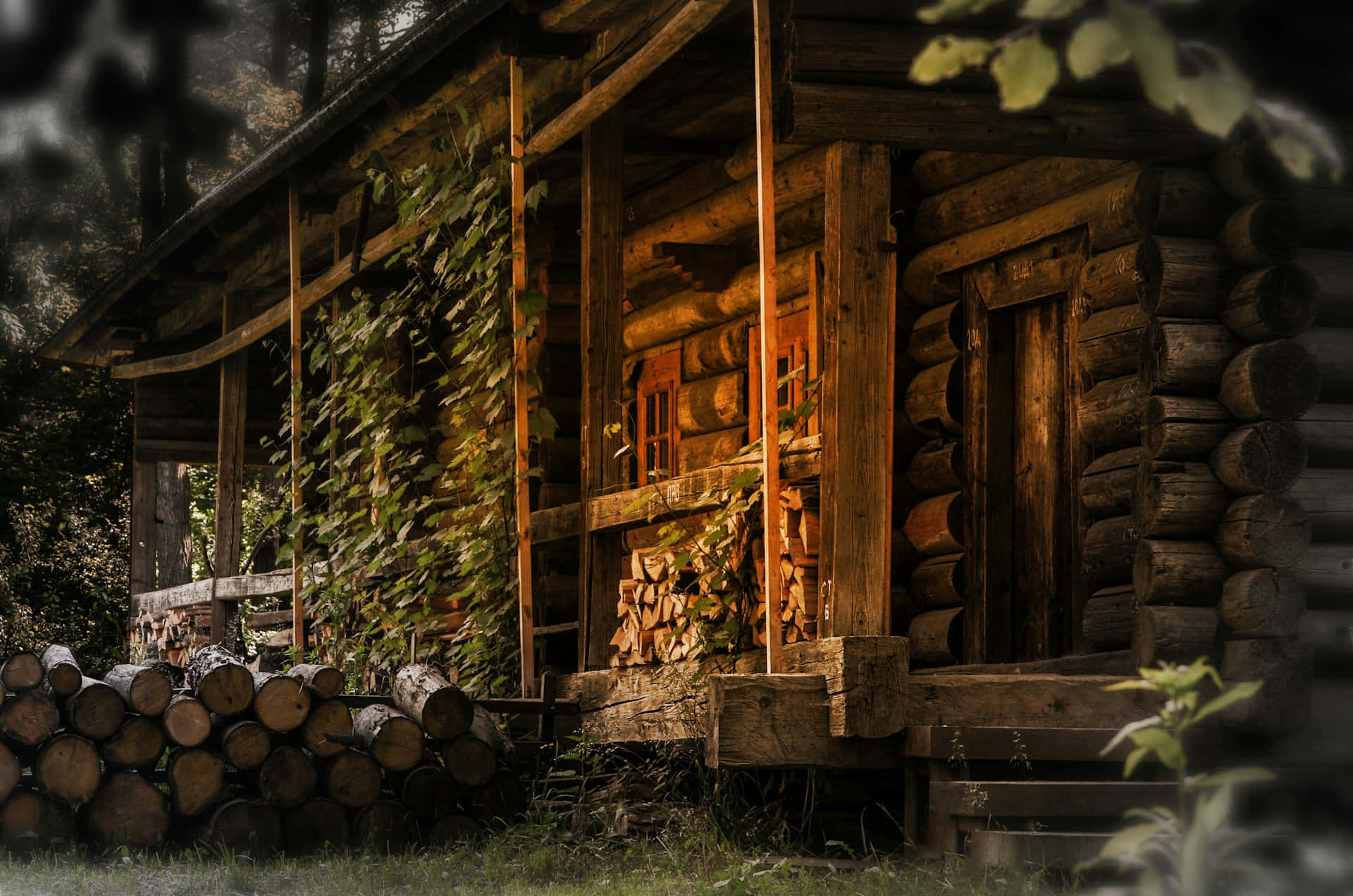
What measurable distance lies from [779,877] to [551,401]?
6.07 meters

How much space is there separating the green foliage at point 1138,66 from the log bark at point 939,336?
703 centimetres

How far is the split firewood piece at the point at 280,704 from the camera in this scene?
7699 mm

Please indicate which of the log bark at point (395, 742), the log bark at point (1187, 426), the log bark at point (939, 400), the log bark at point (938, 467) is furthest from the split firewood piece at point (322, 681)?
the log bark at point (1187, 426)

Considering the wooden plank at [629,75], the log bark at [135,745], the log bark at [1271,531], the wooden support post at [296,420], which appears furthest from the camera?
the wooden support post at [296,420]

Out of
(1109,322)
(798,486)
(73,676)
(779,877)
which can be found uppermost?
(1109,322)

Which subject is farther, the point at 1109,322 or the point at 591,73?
the point at 591,73

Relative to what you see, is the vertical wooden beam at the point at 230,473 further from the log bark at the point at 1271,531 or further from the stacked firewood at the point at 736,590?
the log bark at the point at 1271,531

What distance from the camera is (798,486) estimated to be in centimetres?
763

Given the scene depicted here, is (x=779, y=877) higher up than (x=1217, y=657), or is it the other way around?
(x=1217, y=657)

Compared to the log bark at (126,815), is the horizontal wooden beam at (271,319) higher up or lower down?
higher up

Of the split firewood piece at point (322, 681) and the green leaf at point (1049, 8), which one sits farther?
the split firewood piece at point (322, 681)

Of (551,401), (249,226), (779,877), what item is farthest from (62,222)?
(779,877)

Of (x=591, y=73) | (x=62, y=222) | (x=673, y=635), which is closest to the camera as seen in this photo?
(x=673, y=635)

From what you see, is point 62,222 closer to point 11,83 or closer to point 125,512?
point 11,83
